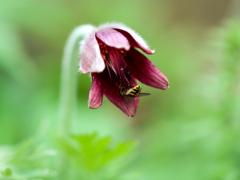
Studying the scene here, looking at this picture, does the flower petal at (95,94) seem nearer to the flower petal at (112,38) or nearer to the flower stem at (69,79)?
the flower petal at (112,38)

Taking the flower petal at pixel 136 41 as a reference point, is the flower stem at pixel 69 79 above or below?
above

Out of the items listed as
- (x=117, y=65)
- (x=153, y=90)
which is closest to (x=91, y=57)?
(x=117, y=65)

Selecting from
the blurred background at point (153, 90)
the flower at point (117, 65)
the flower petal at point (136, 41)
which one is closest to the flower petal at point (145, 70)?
the flower at point (117, 65)

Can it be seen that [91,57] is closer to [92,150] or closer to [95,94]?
[95,94]

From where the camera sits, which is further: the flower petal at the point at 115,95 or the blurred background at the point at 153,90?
the blurred background at the point at 153,90

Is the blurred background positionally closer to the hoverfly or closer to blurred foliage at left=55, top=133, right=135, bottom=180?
blurred foliage at left=55, top=133, right=135, bottom=180

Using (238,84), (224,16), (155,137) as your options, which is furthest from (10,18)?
(224,16)
